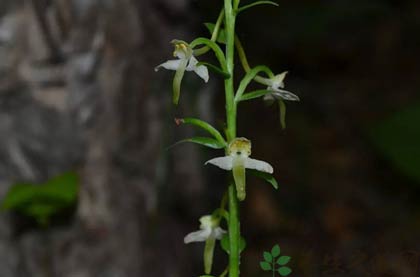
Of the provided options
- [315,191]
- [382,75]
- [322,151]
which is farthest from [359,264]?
[382,75]

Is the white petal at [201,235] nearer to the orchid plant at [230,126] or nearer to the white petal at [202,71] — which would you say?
the orchid plant at [230,126]

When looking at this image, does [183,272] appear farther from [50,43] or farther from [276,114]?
[276,114]

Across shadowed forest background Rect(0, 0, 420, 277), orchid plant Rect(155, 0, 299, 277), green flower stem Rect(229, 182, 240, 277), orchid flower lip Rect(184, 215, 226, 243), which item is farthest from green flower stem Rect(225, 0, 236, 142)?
shadowed forest background Rect(0, 0, 420, 277)

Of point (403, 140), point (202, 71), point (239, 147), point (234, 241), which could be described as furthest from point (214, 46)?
point (403, 140)

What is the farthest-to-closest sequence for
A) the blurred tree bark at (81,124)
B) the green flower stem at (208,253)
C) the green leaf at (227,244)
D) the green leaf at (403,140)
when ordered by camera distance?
the green leaf at (403,140), the blurred tree bark at (81,124), the green flower stem at (208,253), the green leaf at (227,244)

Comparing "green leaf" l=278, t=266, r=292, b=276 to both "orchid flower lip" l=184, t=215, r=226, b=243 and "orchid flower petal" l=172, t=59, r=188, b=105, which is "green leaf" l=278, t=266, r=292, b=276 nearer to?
"orchid flower lip" l=184, t=215, r=226, b=243

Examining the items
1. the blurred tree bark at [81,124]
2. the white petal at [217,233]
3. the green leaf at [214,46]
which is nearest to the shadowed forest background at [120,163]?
the blurred tree bark at [81,124]
